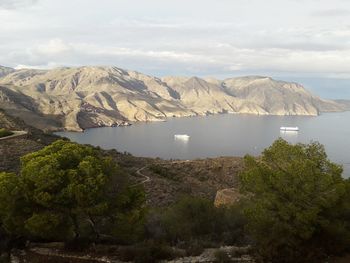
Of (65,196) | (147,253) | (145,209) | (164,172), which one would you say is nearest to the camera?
(147,253)

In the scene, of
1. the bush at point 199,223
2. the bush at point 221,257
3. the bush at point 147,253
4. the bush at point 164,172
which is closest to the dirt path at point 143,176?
the bush at point 164,172

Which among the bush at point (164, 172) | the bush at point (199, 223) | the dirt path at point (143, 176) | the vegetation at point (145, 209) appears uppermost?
the vegetation at point (145, 209)

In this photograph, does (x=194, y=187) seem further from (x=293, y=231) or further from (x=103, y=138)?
(x=103, y=138)

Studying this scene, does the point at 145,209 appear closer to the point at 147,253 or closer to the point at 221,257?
the point at 147,253

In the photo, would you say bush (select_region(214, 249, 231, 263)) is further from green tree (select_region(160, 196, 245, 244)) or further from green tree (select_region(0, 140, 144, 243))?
green tree (select_region(0, 140, 144, 243))

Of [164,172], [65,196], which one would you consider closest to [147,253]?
[65,196]

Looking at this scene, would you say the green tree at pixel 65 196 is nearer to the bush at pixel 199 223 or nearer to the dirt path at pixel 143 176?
→ the bush at pixel 199 223
